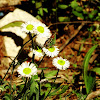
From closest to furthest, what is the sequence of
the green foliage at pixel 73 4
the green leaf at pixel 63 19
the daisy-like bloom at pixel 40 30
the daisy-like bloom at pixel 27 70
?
the daisy-like bloom at pixel 27 70
the daisy-like bloom at pixel 40 30
the green foliage at pixel 73 4
the green leaf at pixel 63 19

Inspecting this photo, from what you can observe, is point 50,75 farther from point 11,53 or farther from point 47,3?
point 47,3

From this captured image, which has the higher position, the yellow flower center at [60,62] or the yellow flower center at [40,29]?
the yellow flower center at [40,29]

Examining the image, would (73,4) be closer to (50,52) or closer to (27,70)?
(50,52)

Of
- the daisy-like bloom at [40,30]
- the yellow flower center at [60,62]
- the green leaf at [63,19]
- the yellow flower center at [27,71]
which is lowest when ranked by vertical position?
the yellow flower center at [27,71]

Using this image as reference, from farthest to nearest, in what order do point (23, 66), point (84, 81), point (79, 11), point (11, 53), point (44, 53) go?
point (79, 11), point (11, 53), point (84, 81), point (44, 53), point (23, 66)

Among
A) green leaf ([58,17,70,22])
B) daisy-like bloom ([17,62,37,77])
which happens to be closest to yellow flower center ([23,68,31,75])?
daisy-like bloom ([17,62,37,77])

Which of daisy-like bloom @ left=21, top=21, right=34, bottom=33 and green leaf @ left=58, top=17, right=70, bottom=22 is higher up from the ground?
green leaf @ left=58, top=17, right=70, bottom=22

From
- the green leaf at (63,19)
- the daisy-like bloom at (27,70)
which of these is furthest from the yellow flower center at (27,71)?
the green leaf at (63,19)

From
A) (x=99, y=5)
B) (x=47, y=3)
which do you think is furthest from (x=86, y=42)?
(x=47, y=3)

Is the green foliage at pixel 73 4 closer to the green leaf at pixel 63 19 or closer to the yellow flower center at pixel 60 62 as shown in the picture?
the green leaf at pixel 63 19

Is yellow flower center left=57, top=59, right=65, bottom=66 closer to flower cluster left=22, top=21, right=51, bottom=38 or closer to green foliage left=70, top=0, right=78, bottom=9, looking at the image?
flower cluster left=22, top=21, right=51, bottom=38

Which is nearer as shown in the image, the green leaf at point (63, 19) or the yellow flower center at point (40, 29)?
the yellow flower center at point (40, 29)
